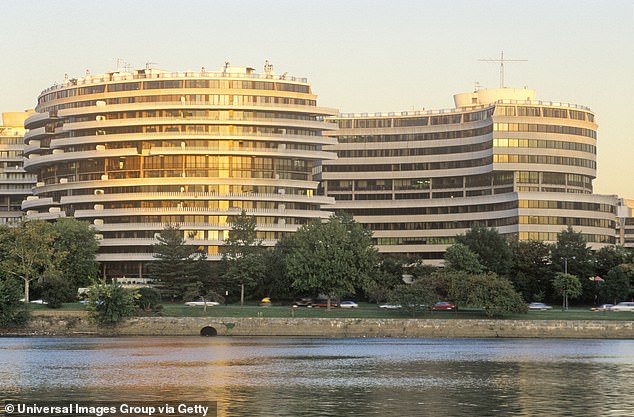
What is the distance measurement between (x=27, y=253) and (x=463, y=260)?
6893cm

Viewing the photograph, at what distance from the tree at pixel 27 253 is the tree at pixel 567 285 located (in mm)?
80403

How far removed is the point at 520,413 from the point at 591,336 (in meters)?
91.2

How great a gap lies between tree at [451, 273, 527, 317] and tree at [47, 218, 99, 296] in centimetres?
6434

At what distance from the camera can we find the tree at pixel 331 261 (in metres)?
176

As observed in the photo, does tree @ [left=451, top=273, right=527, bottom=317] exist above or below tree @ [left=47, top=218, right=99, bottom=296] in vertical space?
below

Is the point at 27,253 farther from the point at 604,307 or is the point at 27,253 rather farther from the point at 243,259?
the point at 604,307

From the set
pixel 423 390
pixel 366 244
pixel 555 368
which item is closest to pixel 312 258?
pixel 366 244

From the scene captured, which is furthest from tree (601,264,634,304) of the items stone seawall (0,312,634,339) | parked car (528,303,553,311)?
stone seawall (0,312,634,339)

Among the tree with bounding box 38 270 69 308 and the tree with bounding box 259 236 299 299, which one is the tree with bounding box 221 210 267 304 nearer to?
the tree with bounding box 259 236 299 299

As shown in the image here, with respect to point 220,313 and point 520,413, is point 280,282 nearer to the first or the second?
point 220,313

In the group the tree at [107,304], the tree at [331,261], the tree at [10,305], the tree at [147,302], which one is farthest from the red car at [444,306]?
the tree at [10,305]

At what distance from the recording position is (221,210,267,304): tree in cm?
18675

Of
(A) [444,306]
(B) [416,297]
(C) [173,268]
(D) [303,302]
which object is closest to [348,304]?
(D) [303,302]

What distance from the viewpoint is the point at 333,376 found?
96.4 meters
